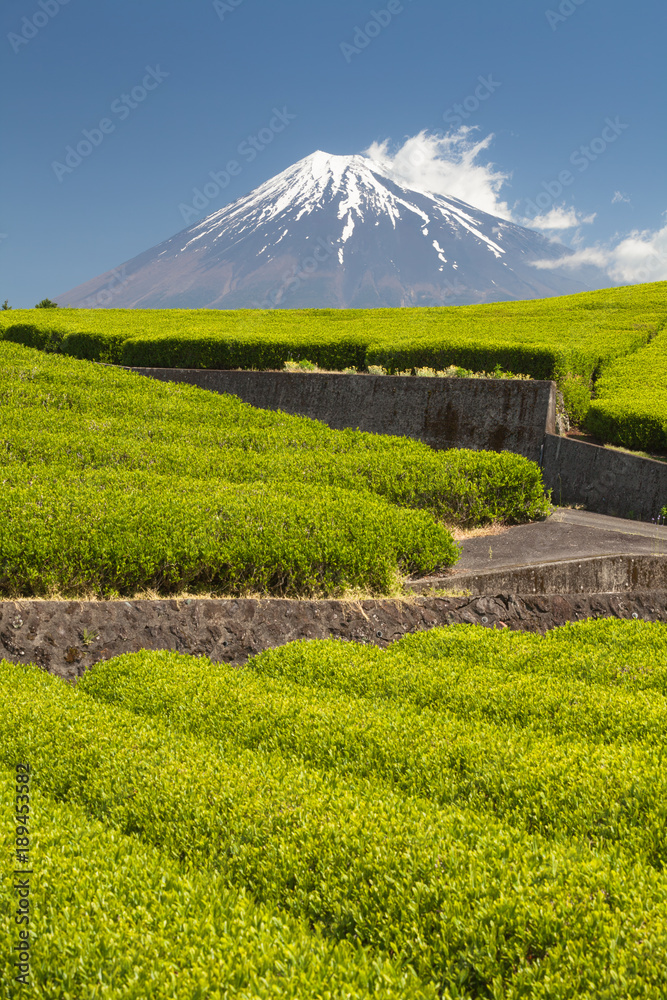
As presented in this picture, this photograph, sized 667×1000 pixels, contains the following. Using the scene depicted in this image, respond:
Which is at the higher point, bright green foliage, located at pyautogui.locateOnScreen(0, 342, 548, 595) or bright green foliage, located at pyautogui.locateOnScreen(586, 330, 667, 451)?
bright green foliage, located at pyautogui.locateOnScreen(586, 330, 667, 451)

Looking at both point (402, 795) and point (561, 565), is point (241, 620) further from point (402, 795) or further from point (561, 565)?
point (561, 565)

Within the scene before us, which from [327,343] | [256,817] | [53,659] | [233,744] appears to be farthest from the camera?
[327,343]

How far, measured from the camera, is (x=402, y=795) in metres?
3.79

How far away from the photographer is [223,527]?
24.2 ft

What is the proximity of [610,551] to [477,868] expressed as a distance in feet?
20.6

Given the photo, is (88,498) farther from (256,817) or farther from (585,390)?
(585,390)

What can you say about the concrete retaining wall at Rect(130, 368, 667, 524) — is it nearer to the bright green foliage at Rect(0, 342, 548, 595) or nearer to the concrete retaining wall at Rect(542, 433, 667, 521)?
the concrete retaining wall at Rect(542, 433, 667, 521)

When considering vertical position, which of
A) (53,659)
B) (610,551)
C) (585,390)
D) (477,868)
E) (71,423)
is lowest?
(53,659)

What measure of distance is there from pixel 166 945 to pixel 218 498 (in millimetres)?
5735

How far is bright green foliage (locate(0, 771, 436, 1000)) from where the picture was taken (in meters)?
2.44

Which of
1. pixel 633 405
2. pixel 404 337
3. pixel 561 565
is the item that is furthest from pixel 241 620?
pixel 404 337

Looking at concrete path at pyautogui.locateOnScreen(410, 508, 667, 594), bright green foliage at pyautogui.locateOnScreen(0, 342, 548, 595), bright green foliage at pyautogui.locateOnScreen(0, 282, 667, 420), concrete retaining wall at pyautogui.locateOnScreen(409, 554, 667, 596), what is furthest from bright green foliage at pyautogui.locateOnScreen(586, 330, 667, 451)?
concrete retaining wall at pyautogui.locateOnScreen(409, 554, 667, 596)

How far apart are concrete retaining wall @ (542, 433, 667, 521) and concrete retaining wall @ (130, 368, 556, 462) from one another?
48cm

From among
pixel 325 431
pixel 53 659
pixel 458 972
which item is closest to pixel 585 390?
pixel 325 431
